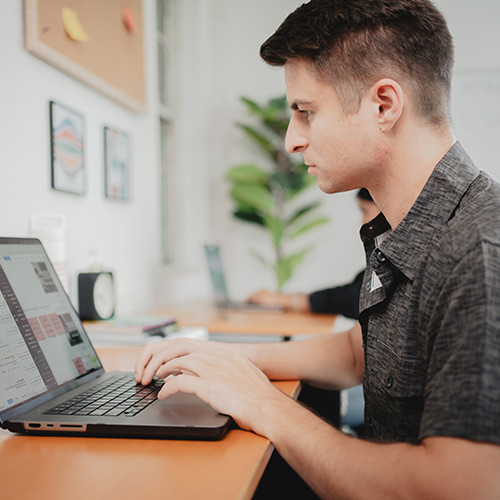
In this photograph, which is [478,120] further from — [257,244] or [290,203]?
[257,244]

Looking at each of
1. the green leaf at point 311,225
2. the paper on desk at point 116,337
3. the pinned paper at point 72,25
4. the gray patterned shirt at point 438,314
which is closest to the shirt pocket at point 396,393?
the gray patterned shirt at point 438,314

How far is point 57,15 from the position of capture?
163 cm

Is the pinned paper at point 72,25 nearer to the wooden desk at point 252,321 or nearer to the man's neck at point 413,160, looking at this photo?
the wooden desk at point 252,321

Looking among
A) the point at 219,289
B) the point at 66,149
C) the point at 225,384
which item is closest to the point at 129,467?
the point at 225,384

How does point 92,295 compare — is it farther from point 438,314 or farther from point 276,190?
point 276,190

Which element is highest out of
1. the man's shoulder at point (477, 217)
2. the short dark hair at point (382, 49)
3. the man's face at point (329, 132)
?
the short dark hair at point (382, 49)

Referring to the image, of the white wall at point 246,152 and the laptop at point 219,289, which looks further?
the white wall at point 246,152

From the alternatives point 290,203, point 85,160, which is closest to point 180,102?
point 290,203

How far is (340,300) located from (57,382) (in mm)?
1526

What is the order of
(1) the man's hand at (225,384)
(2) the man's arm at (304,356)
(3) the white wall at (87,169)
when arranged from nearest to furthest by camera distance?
(1) the man's hand at (225,384)
(2) the man's arm at (304,356)
(3) the white wall at (87,169)

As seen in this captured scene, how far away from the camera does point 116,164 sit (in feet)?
7.02

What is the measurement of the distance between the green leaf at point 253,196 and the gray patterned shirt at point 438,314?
2121 mm

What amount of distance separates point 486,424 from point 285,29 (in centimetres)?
79

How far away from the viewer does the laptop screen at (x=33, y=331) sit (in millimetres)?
863
